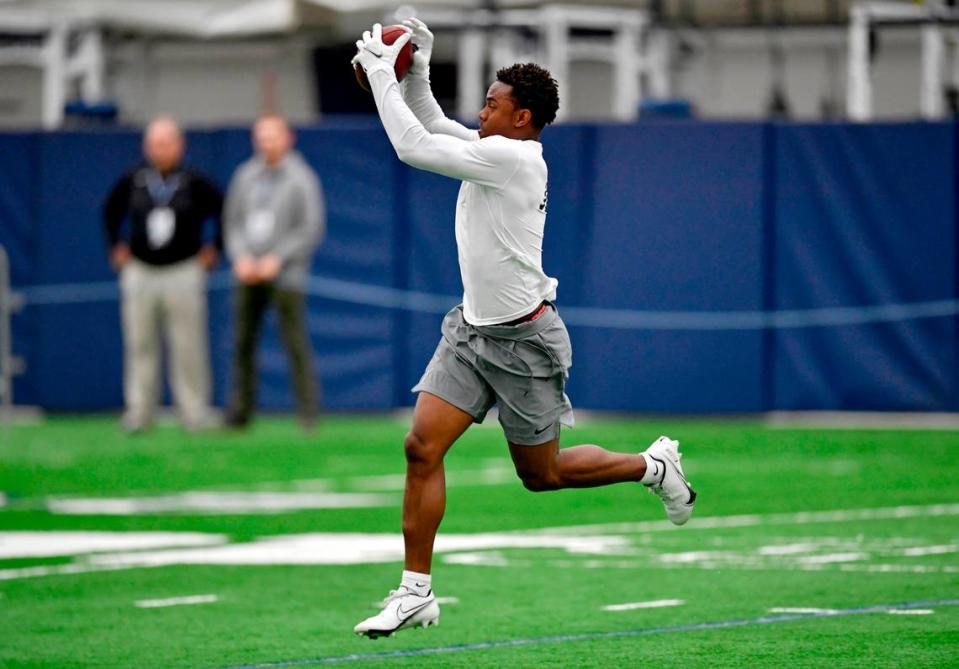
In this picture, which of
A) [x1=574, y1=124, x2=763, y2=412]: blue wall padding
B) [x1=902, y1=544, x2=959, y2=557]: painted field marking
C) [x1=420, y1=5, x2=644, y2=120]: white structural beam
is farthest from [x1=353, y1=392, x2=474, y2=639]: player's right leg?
[x1=420, y1=5, x2=644, y2=120]: white structural beam

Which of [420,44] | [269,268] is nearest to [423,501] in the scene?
[420,44]

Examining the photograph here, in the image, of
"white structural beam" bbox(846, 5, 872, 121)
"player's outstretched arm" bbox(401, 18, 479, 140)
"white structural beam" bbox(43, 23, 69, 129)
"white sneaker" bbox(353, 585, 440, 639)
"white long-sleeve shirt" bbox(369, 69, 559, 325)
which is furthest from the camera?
"white structural beam" bbox(43, 23, 69, 129)

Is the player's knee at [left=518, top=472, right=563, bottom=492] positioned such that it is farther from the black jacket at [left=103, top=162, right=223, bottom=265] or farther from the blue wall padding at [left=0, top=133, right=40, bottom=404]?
the blue wall padding at [left=0, top=133, right=40, bottom=404]

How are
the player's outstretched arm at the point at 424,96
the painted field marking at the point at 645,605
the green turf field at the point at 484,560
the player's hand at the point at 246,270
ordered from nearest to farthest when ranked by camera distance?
the green turf field at the point at 484,560, the player's outstretched arm at the point at 424,96, the painted field marking at the point at 645,605, the player's hand at the point at 246,270

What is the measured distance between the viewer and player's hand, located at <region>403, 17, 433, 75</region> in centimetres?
809

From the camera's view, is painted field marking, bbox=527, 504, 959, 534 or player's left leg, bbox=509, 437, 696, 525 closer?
player's left leg, bbox=509, 437, 696, 525

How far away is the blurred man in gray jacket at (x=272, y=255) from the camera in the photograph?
1802 cm

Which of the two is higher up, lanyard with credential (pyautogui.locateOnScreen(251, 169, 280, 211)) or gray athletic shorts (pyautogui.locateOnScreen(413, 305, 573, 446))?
lanyard with credential (pyautogui.locateOnScreen(251, 169, 280, 211))

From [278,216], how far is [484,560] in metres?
8.39

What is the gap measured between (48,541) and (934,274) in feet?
33.1

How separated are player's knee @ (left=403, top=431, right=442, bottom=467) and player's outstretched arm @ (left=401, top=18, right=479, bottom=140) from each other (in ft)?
4.34

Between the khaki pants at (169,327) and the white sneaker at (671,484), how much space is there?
10193mm

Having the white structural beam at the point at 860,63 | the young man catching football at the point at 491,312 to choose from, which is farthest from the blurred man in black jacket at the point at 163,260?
the young man catching football at the point at 491,312

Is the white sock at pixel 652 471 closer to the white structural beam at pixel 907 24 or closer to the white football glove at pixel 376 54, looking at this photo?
the white football glove at pixel 376 54
